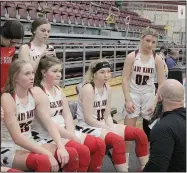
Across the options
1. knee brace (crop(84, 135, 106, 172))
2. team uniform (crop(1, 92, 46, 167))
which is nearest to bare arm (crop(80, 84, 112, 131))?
knee brace (crop(84, 135, 106, 172))

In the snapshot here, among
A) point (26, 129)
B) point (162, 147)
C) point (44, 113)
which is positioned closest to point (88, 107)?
point (44, 113)

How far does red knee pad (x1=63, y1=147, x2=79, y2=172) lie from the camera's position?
218 centimetres

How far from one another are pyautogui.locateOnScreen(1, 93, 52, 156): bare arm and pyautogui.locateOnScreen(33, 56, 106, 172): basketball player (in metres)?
0.27

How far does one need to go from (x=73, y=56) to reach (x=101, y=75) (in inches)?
168

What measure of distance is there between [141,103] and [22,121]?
4.22 ft

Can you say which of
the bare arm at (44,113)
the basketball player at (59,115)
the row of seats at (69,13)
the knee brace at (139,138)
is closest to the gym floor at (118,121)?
the knee brace at (139,138)

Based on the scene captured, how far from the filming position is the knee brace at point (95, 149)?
2.41 m

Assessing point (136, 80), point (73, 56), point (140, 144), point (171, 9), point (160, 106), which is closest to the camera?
point (160, 106)

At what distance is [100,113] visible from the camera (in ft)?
9.34

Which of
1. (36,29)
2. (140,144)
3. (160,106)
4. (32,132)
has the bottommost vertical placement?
(140,144)

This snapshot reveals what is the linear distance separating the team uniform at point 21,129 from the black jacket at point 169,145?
0.74 m

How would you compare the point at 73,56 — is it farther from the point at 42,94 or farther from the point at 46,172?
the point at 46,172

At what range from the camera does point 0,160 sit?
1964 millimetres

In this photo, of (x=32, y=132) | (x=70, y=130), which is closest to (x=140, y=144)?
(x=70, y=130)
